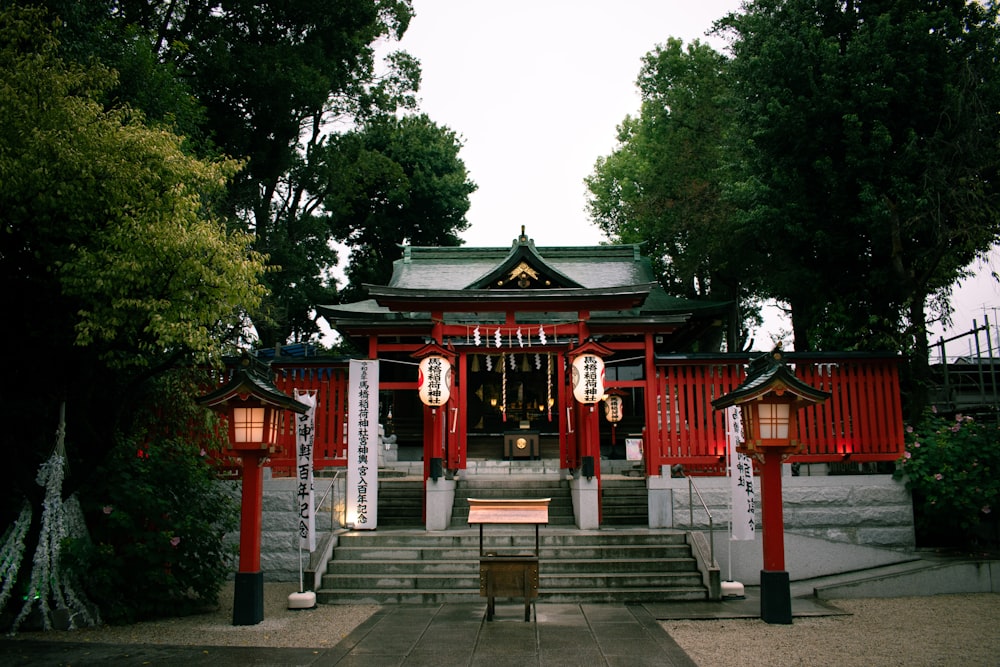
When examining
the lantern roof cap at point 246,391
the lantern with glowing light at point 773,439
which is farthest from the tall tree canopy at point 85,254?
the lantern with glowing light at point 773,439

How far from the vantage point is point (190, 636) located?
28.6 feet

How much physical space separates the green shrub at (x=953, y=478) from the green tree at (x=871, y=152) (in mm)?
1771

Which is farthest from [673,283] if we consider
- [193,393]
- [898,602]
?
[193,393]

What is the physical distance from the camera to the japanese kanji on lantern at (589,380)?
13.2 m

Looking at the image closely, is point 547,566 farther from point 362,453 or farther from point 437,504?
point 362,453

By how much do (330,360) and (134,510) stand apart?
472cm

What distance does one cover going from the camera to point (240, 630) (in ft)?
29.7

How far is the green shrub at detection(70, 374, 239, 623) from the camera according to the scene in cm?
934

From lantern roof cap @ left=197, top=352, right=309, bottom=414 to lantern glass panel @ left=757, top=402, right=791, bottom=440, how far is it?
625cm

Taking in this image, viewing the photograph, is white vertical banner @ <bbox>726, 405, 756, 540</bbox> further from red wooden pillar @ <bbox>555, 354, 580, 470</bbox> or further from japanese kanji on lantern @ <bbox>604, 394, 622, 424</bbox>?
japanese kanji on lantern @ <bbox>604, 394, 622, 424</bbox>

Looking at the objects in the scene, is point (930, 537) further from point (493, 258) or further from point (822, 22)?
point (493, 258)

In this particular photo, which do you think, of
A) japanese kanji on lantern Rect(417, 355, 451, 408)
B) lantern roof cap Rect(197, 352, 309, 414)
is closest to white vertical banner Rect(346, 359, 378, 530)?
japanese kanji on lantern Rect(417, 355, 451, 408)

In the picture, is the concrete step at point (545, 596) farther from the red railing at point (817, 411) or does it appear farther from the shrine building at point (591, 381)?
the red railing at point (817, 411)

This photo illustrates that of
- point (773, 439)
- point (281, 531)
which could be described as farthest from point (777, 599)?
point (281, 531)
